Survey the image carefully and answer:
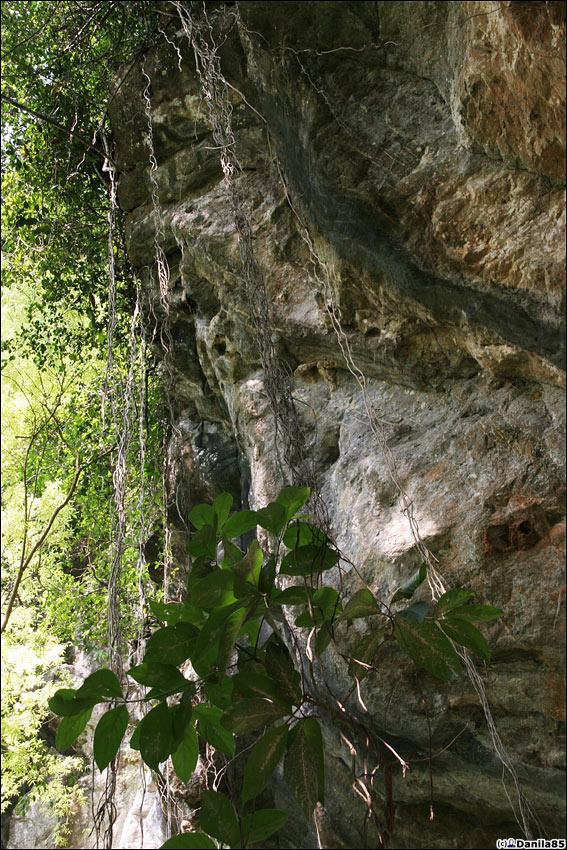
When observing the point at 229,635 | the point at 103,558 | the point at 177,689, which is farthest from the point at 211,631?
the point at 103,558

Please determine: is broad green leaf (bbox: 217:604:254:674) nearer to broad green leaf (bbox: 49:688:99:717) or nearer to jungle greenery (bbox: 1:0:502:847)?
jungle greenery (bbox: 1:0:502:847)

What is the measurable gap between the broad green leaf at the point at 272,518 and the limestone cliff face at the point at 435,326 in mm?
800

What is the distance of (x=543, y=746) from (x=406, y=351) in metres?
1.16

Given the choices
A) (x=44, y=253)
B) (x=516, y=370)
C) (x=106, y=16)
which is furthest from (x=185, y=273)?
(x=516, y=370)

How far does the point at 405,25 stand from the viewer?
1.69 metres

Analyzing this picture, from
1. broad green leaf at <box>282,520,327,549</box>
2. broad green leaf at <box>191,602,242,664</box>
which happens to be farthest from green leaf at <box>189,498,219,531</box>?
broad green leaf at <box>191,602,242,664</box>

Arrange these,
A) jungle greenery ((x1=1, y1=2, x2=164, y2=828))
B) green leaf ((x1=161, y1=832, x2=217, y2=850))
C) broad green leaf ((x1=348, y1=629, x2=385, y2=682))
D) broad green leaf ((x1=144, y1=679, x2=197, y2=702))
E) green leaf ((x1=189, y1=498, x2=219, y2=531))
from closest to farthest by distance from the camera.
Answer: green leaf ((x1=161, y1=832, x2=217, y2=850)) < broad green leaf ((x1=144, y1=679, x2=197, y2=702)) < broad green leaf ((x1=348, y1=629, x2=385, y2=682)) < green leaf ((x1=189, y1=498, x2=219, y2=531)) < jungle greenery ((x1=1, y1=2, x2=164, y2=828))

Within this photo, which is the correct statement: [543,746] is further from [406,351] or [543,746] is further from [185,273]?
[185,273]

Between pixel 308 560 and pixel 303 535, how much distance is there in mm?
47

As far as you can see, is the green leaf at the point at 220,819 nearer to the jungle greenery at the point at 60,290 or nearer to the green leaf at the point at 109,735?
the green leaf at the point at 109,735

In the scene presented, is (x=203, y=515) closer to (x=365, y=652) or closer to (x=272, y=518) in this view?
(x=272, y=518)

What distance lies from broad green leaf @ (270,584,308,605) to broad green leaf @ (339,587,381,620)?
0.08m

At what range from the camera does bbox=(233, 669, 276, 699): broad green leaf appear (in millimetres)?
985

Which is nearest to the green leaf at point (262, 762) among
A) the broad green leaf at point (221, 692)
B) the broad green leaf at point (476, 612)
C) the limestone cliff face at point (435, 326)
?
the broad green leaf at point (221, 692)
